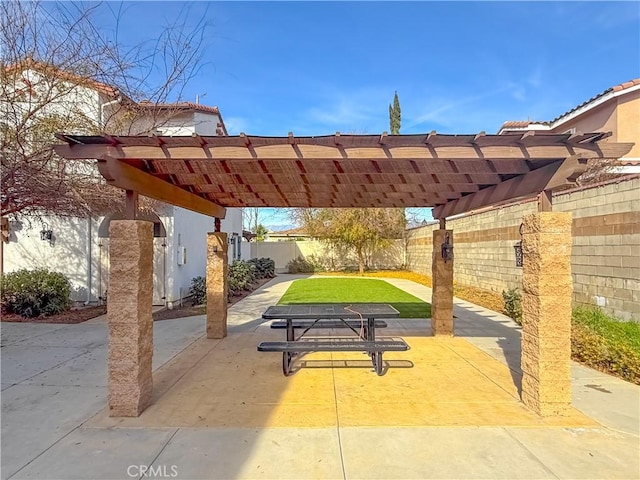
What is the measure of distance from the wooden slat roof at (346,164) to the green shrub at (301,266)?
774 inches

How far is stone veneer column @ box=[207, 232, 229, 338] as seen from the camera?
23.9 ft

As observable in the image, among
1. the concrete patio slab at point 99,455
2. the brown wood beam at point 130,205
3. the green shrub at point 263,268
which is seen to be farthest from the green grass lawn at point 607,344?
the green shrub at point 263,268

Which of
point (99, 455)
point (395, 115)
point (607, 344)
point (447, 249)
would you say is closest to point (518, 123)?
point (447, 249)

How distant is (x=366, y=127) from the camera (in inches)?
986

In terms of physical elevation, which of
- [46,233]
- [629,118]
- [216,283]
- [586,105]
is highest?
[586,105]

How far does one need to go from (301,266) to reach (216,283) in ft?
61.7

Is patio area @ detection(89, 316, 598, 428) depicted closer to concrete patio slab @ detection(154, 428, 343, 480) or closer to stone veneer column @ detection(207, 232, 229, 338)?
concrete patio slab @ detection(154, 428, 343, 480)

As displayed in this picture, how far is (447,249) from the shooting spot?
727 cm

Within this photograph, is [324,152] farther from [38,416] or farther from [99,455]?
[38,416]

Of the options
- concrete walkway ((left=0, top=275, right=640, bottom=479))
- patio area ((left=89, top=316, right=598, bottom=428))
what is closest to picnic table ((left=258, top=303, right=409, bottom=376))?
patio area ((left=89, top=316, right=598, bottom=428))

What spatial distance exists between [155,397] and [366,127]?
76.0 ft

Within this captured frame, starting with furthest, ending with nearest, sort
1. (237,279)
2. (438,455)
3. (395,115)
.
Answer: (395,115)
(237,279)
(438,455)

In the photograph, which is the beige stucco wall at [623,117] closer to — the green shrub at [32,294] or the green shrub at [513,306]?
the green shrub at [513,306]

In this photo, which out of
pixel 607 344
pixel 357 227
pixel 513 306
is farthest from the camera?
pixel 357 227
